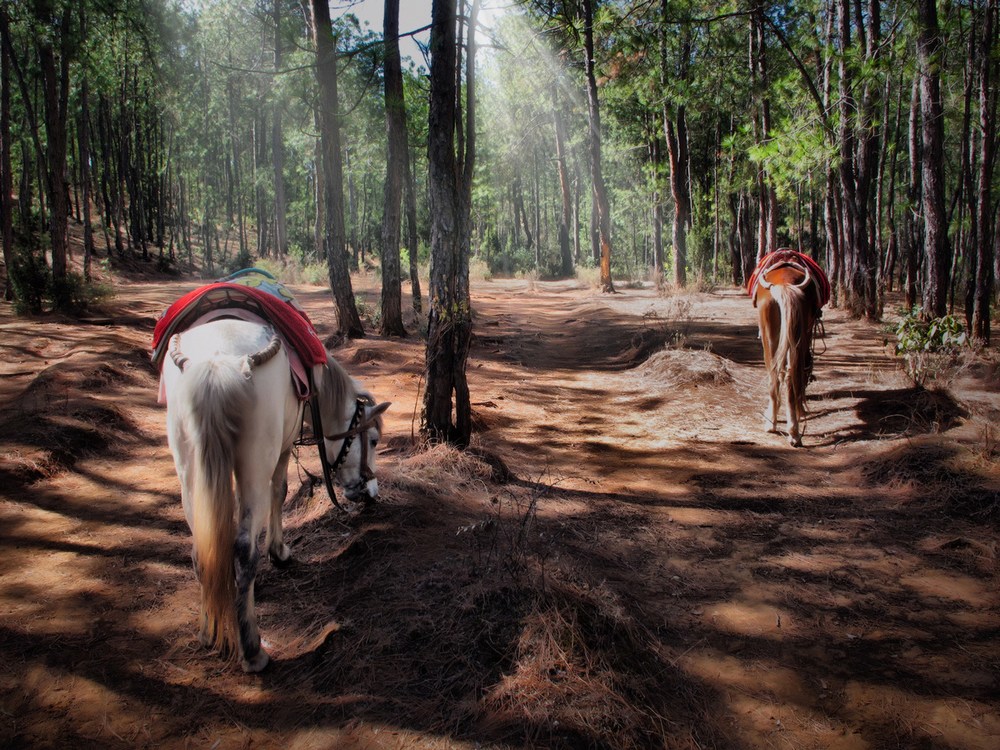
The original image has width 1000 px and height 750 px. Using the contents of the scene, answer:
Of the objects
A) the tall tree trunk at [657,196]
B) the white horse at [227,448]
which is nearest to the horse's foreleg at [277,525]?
the white horse at [227,448]

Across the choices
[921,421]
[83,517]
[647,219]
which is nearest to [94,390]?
[83,517]

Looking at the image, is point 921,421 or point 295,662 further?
point 921,421

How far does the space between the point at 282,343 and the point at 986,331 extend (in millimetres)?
10199

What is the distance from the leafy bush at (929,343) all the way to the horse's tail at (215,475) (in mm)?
7333

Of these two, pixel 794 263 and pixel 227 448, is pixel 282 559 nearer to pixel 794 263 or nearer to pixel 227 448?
pixel 227 448

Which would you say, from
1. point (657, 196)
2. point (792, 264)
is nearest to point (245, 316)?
point (792, 264)

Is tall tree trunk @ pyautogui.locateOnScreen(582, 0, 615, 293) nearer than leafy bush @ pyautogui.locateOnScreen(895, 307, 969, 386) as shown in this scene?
No

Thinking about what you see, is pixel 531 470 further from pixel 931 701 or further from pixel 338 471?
pixel 931 701

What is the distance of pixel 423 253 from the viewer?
36969 millimetres

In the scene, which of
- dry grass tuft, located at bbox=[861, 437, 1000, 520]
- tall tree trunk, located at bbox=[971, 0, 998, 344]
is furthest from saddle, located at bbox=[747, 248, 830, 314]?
tall tree trunk, located at bbox=[971, 0, 998, 344]

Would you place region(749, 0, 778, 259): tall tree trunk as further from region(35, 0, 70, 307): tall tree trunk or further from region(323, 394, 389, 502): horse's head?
region(35, 0, 70, 307): tall tree trunk

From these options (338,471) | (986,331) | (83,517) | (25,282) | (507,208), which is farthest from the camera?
(507,208)

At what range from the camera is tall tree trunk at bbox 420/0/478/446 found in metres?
5.15

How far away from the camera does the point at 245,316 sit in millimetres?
3254
